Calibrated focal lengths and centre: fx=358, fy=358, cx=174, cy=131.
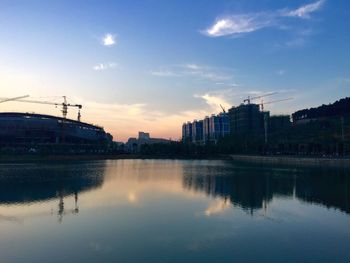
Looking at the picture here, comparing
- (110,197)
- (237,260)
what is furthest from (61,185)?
(237,260)

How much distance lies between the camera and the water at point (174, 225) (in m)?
20.5

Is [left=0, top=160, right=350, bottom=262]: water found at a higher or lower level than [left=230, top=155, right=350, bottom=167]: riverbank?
lower

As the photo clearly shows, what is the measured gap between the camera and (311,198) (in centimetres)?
4216

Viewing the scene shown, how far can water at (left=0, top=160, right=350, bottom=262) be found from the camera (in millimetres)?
20516

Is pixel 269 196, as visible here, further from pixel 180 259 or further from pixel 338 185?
pixel 180 259

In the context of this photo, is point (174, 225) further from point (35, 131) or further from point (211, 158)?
point (35, 131)

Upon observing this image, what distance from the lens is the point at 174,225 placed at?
91.4 ft

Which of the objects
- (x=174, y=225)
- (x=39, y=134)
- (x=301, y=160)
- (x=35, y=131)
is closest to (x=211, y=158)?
(x=301, y=160)

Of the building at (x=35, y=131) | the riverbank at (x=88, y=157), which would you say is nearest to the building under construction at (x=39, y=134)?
the building at (x=35, y=131)

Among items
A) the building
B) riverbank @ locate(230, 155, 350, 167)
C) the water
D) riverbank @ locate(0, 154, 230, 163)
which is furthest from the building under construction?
the water

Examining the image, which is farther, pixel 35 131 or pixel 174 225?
pixel 35 131

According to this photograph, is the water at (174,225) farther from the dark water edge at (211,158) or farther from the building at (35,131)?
the building at (35,131)

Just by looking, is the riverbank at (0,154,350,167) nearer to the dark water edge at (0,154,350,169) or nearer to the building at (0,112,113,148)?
the dark water edge at (0,154,350,169)

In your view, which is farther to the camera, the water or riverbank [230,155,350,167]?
riverbank [230,155,350,167]
